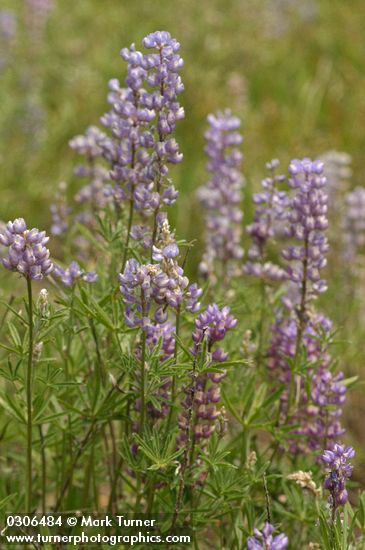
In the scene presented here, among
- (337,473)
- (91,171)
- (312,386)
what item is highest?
(91,171)

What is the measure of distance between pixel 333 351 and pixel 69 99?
139 inches

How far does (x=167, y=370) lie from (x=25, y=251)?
1.52ft

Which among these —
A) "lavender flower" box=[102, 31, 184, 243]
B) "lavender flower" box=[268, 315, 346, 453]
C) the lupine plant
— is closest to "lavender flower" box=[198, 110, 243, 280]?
the lupine plant

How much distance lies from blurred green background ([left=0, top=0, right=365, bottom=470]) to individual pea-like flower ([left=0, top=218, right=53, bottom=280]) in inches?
81.9

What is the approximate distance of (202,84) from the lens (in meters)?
6.52

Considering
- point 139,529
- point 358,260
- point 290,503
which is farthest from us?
point 358,260

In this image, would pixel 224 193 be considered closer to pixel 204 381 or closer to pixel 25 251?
pixel 204 381

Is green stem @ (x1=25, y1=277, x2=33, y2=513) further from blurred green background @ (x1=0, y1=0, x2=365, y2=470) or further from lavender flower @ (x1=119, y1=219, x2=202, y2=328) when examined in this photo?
blurred green background @ (x1=0, y1=0, x2=365, y2=470)

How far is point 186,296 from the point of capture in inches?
81.3

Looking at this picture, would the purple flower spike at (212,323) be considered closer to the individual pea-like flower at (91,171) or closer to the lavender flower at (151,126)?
the lavender flower at (151,126)

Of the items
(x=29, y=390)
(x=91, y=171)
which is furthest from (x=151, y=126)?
(x=91, y=171)

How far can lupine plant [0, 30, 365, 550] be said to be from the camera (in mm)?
2002

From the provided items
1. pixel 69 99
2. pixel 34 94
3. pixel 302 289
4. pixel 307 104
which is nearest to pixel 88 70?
pixel 69 99

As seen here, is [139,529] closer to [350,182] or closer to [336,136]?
[350,182]
